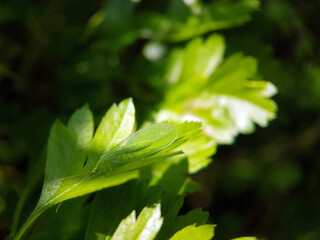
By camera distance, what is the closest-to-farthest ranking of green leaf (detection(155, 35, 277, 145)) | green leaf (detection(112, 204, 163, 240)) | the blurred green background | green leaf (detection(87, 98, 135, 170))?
green leaf (detection(112, 204, 163, 240))
green leaf (detection(87, 98, 135, 170))
green leaf (detection(155, 35, 277, 145))
the blurred green background

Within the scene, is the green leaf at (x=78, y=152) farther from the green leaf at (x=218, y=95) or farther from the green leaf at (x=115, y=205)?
the green leaf at (x=218, y=95)

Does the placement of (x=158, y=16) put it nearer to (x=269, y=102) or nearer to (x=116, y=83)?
(x=116, y=83)

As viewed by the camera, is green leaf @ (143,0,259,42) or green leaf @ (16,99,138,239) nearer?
green leaf @ (16,99,138,239)

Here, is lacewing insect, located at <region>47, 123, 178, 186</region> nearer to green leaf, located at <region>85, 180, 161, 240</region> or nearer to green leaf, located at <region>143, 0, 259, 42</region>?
green leaf, located at <region>85, 180, 161, 240</region>

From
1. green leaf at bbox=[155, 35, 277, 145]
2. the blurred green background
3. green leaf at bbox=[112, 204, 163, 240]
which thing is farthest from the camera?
the blurred green background

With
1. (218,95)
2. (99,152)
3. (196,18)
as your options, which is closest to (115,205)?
(99,152)

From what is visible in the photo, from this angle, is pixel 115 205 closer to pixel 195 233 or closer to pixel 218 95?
pixel 195 233

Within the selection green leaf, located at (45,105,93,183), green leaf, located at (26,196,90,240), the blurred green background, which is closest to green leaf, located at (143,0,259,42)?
the blurred green background
